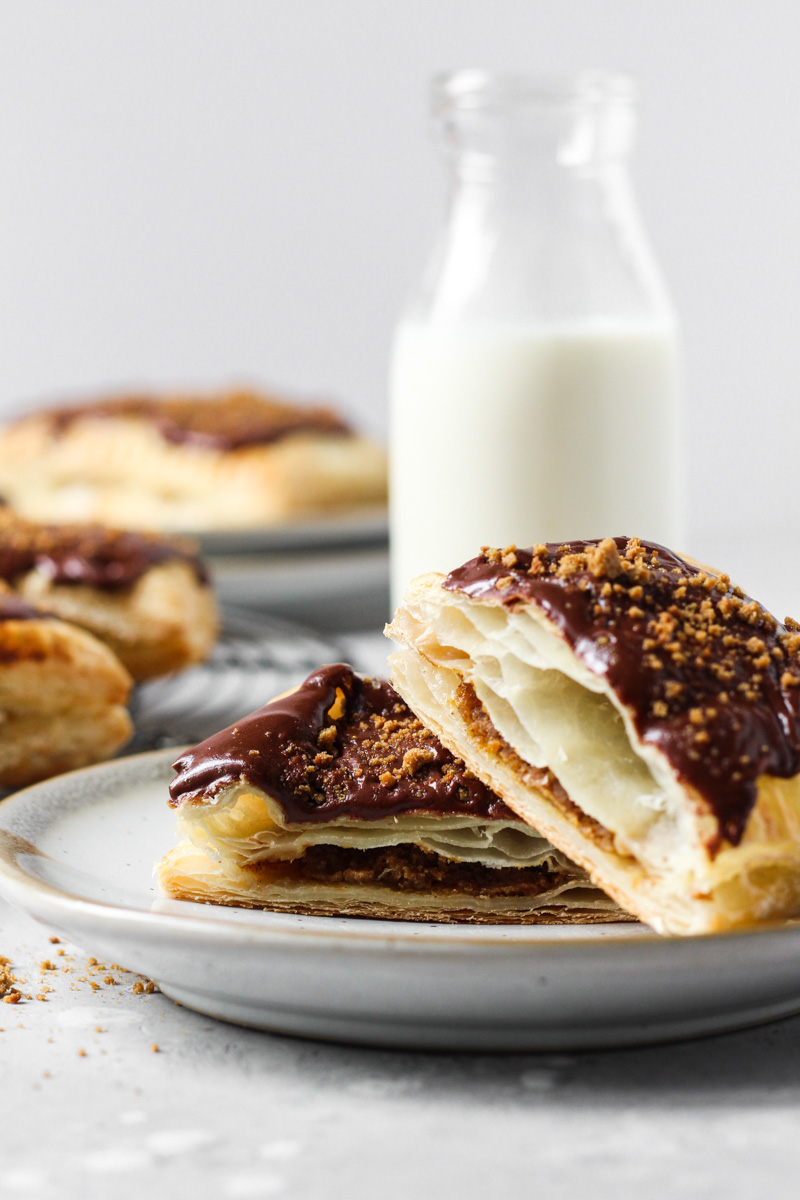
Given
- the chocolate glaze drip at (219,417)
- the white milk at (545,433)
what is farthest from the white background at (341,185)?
the white milk at (545,433)

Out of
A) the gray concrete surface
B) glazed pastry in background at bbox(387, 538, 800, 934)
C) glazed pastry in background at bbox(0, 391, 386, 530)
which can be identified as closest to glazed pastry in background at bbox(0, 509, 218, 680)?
glazed pastry in background at bbox(0, 391, 386, 530)

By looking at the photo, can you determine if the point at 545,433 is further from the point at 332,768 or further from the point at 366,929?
the point at 366,929

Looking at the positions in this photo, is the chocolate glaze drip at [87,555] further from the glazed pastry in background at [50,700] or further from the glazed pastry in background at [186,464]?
the glazed pastry in background at [186,464]

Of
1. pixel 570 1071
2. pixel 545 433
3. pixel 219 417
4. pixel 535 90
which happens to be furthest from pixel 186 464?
pixel 570 1071

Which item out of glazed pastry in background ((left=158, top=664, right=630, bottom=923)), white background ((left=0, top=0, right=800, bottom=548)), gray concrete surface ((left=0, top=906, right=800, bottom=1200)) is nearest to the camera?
gray concrete surface ((left=0, top=906, right=800, bottom=1200))

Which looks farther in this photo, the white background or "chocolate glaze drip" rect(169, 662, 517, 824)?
the white background

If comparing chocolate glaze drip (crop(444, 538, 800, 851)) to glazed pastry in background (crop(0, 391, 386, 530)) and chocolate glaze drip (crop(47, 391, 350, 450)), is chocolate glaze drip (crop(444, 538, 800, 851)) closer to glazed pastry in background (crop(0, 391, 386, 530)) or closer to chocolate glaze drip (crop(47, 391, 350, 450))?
glazed pastry in background (crop(0, 391, 386, 530))

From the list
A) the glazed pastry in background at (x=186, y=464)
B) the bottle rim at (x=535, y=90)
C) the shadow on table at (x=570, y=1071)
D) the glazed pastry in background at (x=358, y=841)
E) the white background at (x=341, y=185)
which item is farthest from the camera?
the white background at (x=341, y=185)
